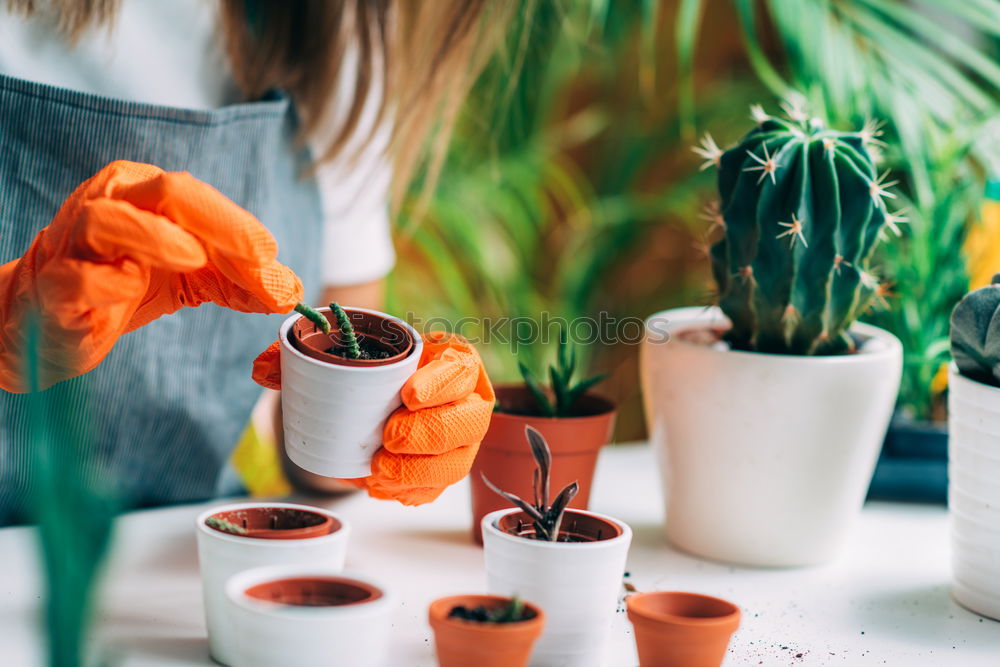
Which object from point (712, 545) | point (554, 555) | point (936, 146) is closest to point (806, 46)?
point (936, 146)

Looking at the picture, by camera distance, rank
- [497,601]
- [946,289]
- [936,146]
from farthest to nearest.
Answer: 1. [936,146]
2. [946,289]
3. [497,601]

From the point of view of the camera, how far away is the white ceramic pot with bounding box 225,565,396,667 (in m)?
0.44

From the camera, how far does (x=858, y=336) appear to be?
77 centimetres

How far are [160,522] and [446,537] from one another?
0.24 m

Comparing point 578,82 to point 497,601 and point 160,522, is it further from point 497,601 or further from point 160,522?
point 497,601

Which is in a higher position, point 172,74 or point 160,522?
point 172,74

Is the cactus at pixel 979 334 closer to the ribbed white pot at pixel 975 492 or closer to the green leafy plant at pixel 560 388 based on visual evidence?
the ribbed white pot at pixel 975 492

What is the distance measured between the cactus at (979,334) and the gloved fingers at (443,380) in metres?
0.33

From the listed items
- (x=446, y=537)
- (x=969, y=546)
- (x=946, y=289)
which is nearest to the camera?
(x=969, y=546)

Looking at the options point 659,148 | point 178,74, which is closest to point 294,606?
point 178,74

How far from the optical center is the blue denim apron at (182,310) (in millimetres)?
710

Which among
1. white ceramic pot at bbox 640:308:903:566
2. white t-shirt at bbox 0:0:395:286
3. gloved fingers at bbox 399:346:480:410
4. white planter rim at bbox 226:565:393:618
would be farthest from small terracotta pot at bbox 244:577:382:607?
white t-shirt at bbox 0:0:395:286

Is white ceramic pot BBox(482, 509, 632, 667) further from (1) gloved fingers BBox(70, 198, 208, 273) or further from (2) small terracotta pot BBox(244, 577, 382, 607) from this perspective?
(1) gloved fingers BBox(70, 198, 208, 273)

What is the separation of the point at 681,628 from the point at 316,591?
19 centimetres
